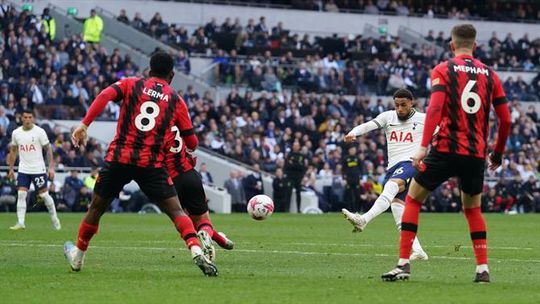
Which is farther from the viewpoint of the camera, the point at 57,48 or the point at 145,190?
the point at 57,48

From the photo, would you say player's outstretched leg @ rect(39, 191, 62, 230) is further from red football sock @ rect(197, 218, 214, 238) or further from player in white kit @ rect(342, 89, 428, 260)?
red football sock @ rect(197, 218, 214, 238)

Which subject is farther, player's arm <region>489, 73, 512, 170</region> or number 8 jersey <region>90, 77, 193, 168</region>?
number 8 jersey <region>90, 77, 193, 168</region>

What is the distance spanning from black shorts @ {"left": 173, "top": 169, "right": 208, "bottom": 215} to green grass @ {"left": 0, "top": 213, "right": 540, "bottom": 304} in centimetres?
70

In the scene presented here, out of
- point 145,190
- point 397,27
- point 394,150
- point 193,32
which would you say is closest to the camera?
point 145,190

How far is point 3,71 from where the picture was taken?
3950 centimetres

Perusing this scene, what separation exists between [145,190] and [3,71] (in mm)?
27053

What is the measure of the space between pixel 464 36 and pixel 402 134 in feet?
15.5

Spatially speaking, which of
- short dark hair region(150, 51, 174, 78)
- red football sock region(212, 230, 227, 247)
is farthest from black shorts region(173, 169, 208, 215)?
short dark hair region(150, 51, 174, 78)

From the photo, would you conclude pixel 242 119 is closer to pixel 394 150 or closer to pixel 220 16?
pixel 220 16


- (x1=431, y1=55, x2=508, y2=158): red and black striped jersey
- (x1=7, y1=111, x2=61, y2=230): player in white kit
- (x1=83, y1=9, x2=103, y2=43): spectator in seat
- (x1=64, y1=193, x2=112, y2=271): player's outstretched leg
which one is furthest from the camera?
(x1=83, y1=9, x2=103, y2=43): spectator in seat

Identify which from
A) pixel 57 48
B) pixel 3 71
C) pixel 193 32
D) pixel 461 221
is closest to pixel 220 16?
pixel 193 32

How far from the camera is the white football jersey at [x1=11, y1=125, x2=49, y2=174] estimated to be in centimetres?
2491

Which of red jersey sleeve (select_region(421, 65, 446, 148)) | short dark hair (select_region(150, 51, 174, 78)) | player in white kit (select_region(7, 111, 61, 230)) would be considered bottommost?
player in white kit (select_region(7, 111, 61, 230))

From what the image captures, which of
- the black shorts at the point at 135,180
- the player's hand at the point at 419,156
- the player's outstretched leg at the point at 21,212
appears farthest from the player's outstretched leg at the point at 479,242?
the player's outstretched leg at the point at 21,212
